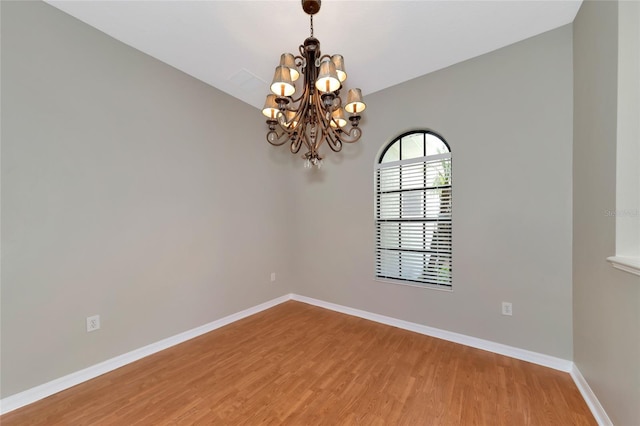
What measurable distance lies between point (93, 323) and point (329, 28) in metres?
3.18

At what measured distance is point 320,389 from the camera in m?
1.78

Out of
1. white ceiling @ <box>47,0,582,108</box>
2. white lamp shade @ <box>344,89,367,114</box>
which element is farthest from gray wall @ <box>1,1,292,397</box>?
white lamp shade @ <box>344,89,367,114</box>

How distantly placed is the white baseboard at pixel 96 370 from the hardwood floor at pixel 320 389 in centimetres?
5

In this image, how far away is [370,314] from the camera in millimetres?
3041

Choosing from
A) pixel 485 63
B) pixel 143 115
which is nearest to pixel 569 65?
pixel 485 63

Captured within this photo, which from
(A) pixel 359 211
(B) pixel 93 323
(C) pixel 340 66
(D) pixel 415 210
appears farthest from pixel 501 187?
(B) pixel 93 323

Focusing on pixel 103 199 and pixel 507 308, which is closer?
pixel 103 199

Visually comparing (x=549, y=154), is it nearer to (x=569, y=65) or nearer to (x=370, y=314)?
(x=569, y=65)

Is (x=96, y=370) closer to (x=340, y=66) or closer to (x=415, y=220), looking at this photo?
(x=340, y=66)

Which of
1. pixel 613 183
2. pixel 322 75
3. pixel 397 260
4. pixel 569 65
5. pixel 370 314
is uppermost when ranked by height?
pixel 569 65

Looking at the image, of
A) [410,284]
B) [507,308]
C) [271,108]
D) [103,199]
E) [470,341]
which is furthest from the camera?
[410,284]

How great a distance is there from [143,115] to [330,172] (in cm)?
217

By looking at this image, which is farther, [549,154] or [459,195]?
[459,195]

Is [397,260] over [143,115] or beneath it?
beneath
